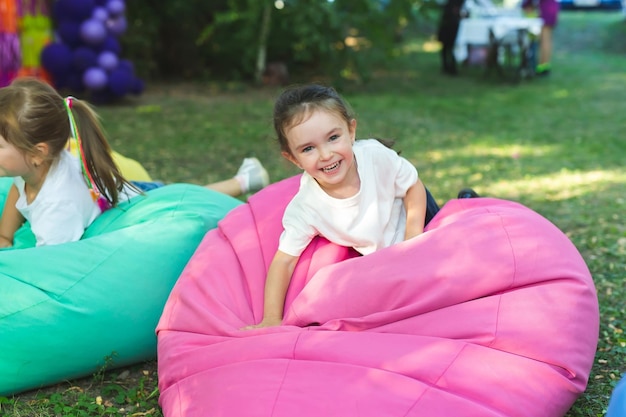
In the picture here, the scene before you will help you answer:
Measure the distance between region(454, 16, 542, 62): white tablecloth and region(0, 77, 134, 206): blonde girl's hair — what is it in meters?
9.79

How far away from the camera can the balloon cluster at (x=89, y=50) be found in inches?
335

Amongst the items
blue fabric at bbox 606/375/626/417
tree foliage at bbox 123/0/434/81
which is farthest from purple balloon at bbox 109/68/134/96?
blue fabric at bbox 606/375/626/417

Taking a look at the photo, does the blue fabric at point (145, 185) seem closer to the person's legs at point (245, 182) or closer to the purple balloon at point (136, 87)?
the person's legs at point (245, 182)

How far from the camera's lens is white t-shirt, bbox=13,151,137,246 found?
3.26 metres

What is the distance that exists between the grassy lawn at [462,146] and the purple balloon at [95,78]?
30cm

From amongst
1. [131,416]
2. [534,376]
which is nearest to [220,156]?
[131,416]

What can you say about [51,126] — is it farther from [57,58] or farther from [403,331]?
[57,58]

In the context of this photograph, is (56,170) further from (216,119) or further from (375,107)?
(375,107)

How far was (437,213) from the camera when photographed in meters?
3.21

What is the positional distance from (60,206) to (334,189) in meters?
1.16

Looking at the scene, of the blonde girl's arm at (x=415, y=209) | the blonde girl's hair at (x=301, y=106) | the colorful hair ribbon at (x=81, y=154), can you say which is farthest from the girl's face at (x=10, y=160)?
the blonde girl's arm at (x=415, y=209)

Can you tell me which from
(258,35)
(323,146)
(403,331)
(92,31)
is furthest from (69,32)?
(403,331)

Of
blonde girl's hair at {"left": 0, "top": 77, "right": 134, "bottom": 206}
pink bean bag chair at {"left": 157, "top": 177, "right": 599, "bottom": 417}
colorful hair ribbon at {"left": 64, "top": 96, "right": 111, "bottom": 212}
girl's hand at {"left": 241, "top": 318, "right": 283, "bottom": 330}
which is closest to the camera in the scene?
pink bean bag chair at {"left": 157, "top": 177, "right": 599, "bottom": 417}

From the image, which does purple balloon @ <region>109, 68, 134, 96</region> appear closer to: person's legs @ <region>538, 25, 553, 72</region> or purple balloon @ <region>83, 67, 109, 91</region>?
purple balloon @ <region>83, 67, 109, 91</region>
